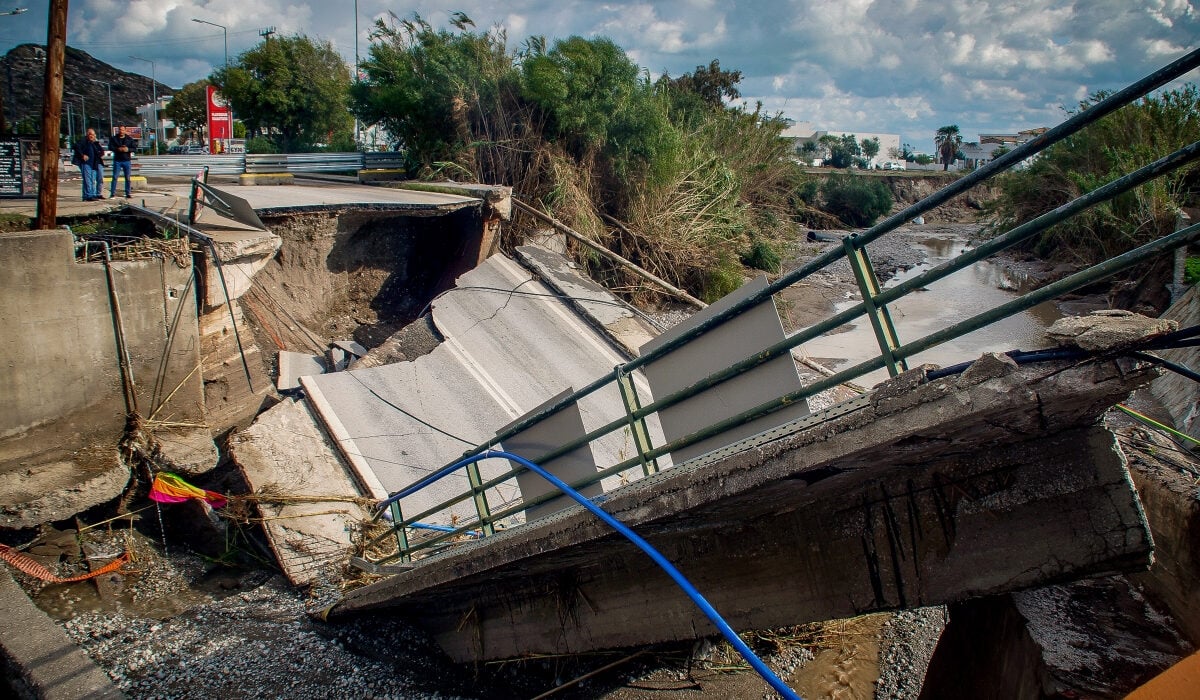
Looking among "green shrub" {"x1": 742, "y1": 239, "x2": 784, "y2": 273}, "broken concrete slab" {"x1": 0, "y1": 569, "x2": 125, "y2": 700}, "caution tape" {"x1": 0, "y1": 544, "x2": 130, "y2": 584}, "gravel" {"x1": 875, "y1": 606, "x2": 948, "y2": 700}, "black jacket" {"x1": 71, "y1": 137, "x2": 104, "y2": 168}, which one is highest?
"black jacket" {"x1": 71, "y1": 137, "x2": 104, "y2": 168}

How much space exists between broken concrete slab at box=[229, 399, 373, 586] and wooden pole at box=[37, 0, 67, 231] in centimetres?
261

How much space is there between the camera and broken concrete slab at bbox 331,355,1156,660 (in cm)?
212

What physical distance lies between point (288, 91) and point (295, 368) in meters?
26.2

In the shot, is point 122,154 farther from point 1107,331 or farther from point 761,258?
point 761,258

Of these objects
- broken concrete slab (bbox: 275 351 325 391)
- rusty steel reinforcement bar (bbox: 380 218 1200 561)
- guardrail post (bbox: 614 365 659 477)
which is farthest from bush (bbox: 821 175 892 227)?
rusty steel reinforcement bar (bbox: 380 218 1200 561)

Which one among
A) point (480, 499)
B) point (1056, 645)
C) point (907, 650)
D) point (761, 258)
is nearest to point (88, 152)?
point (480, 499)

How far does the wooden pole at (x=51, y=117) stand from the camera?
20.6 ft

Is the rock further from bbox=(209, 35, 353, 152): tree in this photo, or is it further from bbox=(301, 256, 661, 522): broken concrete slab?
bbox=(209, 35, 353, 152): tree

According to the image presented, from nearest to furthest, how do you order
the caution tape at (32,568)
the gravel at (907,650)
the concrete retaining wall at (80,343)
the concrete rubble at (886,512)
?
the concrete rubble at (886,512)
the gravel at (907,650)
the caution tape at (32,568)
the concrete retaining wall at (80,343)

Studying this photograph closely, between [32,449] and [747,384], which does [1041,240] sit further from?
[32,449]

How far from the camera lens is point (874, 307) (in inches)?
94.5

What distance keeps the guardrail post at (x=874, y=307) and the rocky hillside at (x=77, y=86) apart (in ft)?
139

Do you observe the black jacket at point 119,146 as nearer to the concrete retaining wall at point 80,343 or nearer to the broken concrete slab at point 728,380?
the concrete retaining wall at point 80,343

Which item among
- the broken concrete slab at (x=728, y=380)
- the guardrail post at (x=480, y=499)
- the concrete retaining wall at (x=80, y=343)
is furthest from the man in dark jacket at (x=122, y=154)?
the broken concrete slab at (x=728, y=380)
